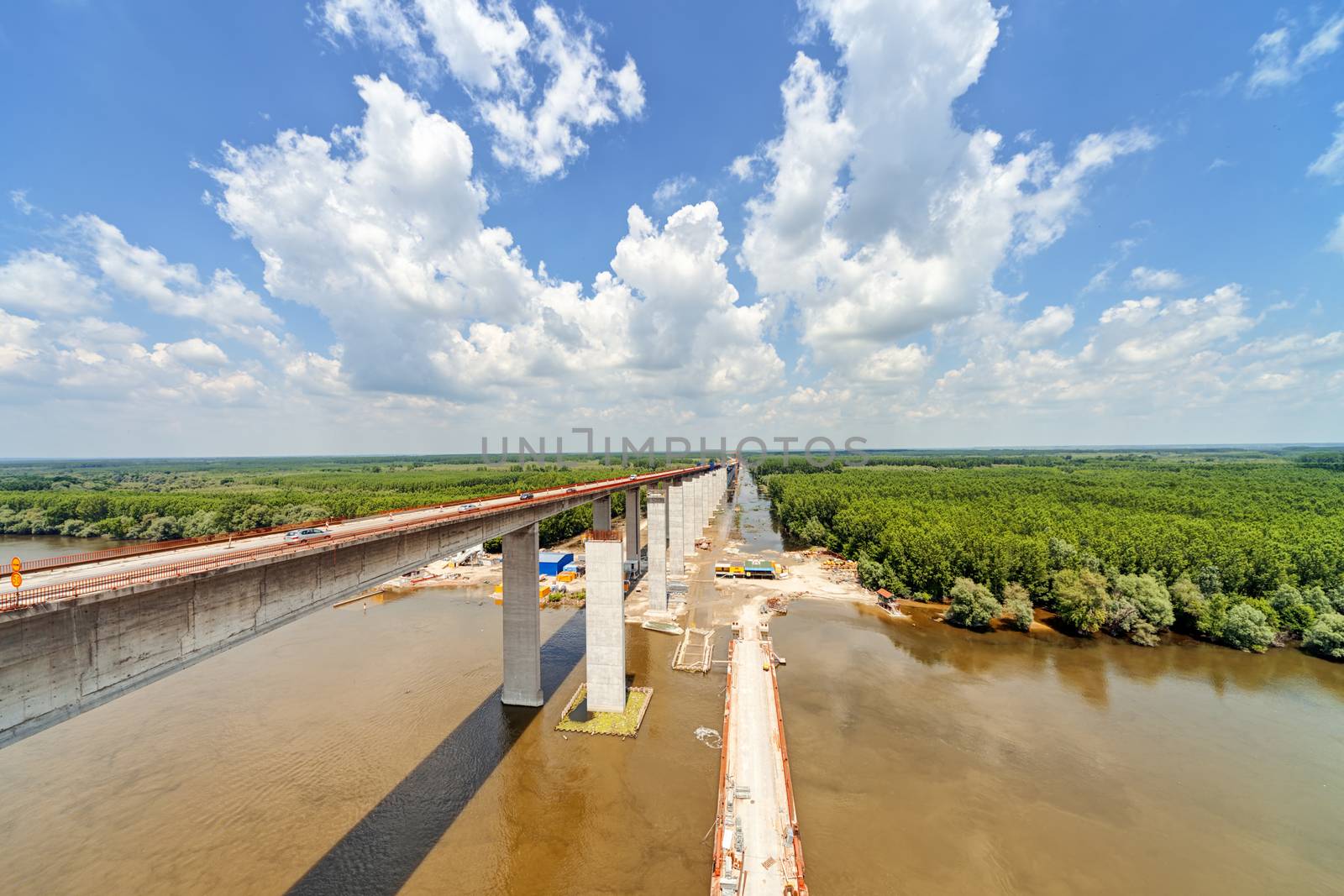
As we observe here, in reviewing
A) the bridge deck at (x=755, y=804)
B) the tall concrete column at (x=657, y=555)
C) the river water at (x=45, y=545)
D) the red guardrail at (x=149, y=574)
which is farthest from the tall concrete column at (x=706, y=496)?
the river water at (x=45, y=545)

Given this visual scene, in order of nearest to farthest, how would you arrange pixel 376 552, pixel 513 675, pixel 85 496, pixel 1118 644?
pixel 376 552, pixel 513 675, pixel 1118 644, pixel 85 496

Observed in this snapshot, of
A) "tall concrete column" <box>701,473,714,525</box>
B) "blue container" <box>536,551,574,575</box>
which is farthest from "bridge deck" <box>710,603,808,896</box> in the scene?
"tall concrete column" <box>701,473,714,525</box>

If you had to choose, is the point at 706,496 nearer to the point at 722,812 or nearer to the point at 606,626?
the point at 606,626

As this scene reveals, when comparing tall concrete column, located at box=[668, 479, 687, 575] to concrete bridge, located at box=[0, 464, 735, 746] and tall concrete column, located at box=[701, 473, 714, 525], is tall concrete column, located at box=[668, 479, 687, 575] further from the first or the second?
concrete bridge, located at box=[0, 464, 735, 746]

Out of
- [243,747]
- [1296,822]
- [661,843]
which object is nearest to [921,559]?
[1296,822]

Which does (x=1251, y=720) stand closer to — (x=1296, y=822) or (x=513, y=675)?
(x=1296, y=822)

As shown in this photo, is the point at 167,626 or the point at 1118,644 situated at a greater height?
the point at 167,626

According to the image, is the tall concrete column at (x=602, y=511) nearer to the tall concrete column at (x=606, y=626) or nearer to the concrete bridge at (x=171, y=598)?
the tall concrete column at (x=606, y=626)
